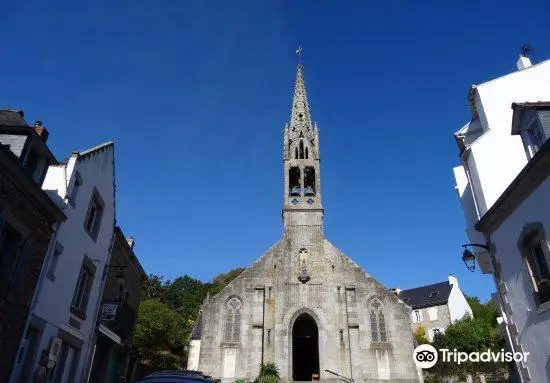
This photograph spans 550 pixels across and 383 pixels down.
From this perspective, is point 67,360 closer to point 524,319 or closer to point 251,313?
point 251,313

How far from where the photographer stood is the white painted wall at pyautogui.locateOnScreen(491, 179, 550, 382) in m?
9.36

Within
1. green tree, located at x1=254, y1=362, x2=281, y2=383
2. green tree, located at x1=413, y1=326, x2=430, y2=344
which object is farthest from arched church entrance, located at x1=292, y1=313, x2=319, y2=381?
green tree, located at x1=413, y1=326, x2=430, y2=344

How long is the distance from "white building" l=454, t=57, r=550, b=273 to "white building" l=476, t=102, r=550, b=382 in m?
1.62

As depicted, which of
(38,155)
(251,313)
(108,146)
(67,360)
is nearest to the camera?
(38,155)

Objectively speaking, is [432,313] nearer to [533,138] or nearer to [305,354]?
[305,354]

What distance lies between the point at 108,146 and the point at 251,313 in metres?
11.4

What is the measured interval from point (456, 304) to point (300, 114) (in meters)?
29.1

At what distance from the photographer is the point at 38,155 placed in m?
11.6

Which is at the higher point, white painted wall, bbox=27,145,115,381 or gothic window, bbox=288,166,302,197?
gothic window, bbox=288,166,302,197

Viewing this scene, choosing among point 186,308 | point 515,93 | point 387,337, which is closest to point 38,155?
point 515,93

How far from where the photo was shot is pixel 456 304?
143ft

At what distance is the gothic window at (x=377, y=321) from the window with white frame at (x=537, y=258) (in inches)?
474

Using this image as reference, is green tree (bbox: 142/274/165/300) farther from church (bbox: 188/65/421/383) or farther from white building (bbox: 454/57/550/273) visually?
white building (bbox: 454/57/550/273)

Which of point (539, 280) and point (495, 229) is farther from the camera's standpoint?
point (495, 229)
